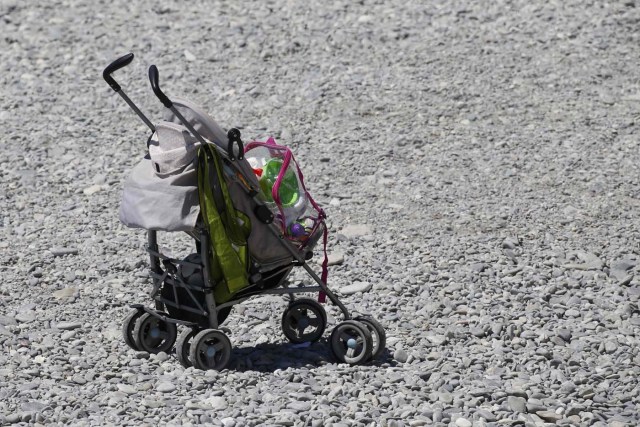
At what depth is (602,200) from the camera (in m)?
9.65

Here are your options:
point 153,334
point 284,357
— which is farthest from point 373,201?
point 153,334

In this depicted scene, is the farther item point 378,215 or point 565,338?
point 378,215

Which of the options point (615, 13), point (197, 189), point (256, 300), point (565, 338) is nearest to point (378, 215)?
point (256, 300)

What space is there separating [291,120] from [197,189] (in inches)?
190

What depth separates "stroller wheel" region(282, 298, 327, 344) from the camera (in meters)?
7.32

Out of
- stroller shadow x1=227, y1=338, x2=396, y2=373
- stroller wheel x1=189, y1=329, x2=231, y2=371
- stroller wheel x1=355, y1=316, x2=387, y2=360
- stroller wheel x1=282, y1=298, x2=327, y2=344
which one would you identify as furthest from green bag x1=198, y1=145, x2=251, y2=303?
stroller wheel x1=355, y1=316, x2=387, y2=360

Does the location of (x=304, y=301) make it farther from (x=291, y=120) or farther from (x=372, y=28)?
(x=372, y=28)

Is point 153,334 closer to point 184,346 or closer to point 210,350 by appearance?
point 184,346

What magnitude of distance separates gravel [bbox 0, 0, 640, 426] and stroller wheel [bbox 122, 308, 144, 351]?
0.51ft

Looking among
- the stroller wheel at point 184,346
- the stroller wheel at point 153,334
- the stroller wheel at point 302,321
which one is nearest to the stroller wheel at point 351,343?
the stroller wheel at point 302,321

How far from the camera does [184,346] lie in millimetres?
6895

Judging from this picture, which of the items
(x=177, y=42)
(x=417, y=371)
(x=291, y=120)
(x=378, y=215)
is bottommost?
(x=417, y=371)

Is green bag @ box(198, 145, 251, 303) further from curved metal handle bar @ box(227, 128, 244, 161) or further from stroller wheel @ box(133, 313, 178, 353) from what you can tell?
stroller wheel @ box(133, 313, 178, 353)

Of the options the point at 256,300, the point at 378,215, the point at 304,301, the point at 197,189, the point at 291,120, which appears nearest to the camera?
the point at 197,189
